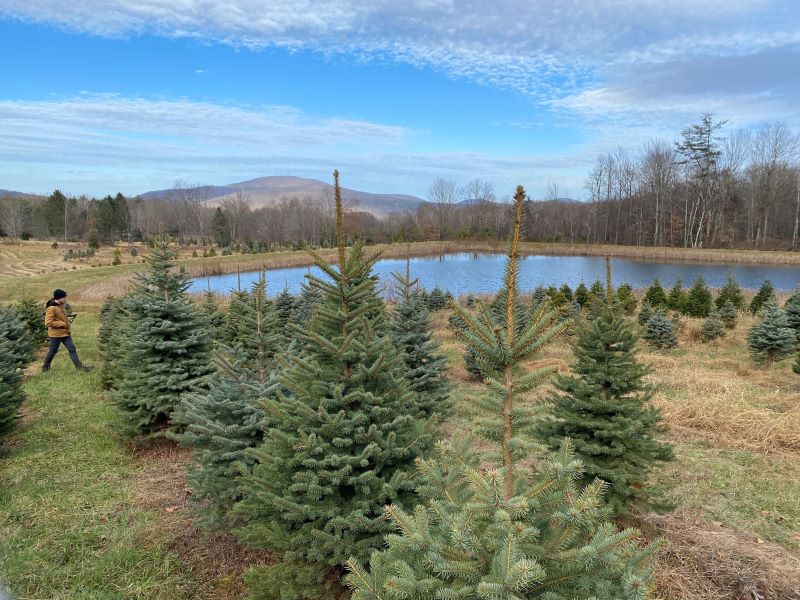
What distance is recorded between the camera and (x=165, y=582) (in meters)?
4.26

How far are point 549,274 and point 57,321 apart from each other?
3063cm

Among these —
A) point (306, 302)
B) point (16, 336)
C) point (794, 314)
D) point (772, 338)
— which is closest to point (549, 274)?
point (794, 314)

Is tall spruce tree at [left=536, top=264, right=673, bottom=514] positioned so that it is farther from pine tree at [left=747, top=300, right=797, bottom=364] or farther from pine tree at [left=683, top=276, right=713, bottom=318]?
pine tree at [left=683, top=276, right=713, bottom=318]

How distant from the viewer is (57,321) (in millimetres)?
10641

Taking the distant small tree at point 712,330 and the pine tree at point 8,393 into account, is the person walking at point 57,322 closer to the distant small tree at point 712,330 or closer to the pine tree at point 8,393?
the pine tree at point 8,393

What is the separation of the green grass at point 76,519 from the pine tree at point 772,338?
1307 centimetres

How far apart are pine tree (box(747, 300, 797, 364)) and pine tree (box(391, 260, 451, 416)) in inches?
351

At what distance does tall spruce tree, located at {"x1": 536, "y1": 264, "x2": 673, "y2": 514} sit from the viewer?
4617 mm

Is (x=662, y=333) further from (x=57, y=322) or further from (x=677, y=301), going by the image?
(x=57, y=322)

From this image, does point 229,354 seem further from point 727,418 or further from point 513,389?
point 727,418

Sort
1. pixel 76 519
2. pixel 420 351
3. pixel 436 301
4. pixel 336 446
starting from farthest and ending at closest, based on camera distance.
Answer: pixel 436 301, pixel 420 351, pixel 76 519, pixel 336 446

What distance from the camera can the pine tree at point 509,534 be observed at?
193cm

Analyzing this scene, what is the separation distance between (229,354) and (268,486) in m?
2.90

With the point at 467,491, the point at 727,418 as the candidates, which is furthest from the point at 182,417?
the point at 727,418
